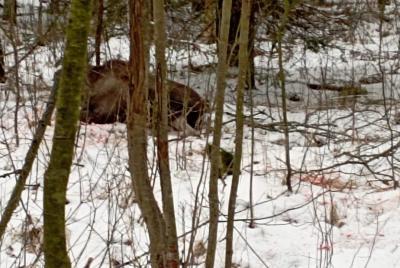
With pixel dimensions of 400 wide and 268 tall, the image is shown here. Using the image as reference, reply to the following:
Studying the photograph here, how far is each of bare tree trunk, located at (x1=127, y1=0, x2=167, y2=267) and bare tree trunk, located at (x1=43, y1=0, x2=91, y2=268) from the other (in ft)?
2.34

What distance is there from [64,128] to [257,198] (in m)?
3.87

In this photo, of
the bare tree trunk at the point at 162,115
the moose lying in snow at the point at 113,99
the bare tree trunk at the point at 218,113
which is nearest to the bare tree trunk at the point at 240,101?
the bare tree trunk at the point at 218,113

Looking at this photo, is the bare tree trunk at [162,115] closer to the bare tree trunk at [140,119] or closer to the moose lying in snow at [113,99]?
the bare tree trunk at [140,119]

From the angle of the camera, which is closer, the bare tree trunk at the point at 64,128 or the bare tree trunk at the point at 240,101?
the bare tree trunk at the point at 64,128

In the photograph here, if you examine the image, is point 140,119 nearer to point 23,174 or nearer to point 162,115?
point 162,115

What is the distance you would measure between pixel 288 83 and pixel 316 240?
5.32 m

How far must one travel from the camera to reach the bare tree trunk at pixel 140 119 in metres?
1.90

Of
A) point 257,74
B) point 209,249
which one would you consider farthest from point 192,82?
point 209,249

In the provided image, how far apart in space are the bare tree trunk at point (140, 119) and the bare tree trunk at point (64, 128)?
71 cm

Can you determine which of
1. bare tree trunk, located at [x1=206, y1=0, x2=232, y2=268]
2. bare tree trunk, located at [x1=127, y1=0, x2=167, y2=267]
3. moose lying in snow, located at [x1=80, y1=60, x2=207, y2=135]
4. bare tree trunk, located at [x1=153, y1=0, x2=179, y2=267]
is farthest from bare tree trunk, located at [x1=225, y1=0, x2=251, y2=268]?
moose lying in snow, located at [x1=80, y1=60, x2=207, y2=135]

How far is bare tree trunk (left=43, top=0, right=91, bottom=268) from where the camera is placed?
1.17 m

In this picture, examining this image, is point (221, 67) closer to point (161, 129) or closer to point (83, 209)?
point (161, 129)

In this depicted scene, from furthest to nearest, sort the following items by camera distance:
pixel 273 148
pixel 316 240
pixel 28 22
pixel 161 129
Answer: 1. pixel 28 22
2. pixel 273 148
3. pixel 316 240
4. pixel 161 129

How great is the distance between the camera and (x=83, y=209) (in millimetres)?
4609
